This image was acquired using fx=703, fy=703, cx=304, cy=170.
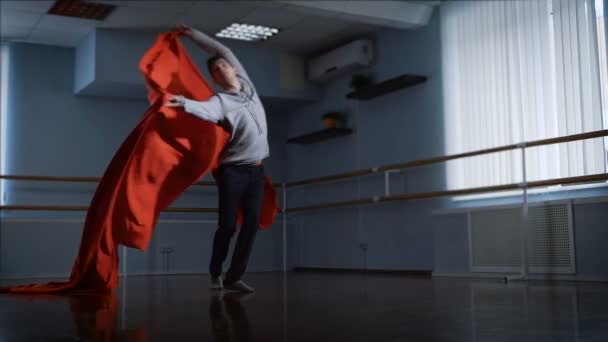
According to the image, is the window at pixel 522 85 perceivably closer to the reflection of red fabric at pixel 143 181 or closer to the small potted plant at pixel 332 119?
the small potted plant at pixel 332 119

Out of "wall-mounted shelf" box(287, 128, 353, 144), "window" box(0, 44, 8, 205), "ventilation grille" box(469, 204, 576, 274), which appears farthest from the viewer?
"wall-mounted shelf" box(287, 128, 353, 144)

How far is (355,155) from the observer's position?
290 inches

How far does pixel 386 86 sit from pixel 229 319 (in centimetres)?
459

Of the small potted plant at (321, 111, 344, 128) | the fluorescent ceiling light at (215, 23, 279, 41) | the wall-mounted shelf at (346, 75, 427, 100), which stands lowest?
the small potted plant at (321, 111, 344, 128)

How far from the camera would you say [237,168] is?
3.75 meters

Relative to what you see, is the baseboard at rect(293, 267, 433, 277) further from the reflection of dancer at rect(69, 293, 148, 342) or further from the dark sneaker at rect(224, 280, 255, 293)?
the reflection of dancer at rect(69, 293, 148, 342)

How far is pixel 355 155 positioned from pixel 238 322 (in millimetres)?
5287

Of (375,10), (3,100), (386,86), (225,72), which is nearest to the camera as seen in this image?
(225,72)

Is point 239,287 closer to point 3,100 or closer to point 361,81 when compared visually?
point 361,81

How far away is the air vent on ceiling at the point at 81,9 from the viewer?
20.0ft

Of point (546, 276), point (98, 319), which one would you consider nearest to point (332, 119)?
point (546, 276)

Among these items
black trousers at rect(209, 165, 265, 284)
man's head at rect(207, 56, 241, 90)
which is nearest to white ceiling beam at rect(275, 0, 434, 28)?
man's head at rect(207, 56, 241, 90)

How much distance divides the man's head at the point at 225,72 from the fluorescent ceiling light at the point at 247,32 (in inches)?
118

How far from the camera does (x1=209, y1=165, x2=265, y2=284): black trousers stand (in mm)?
3707
